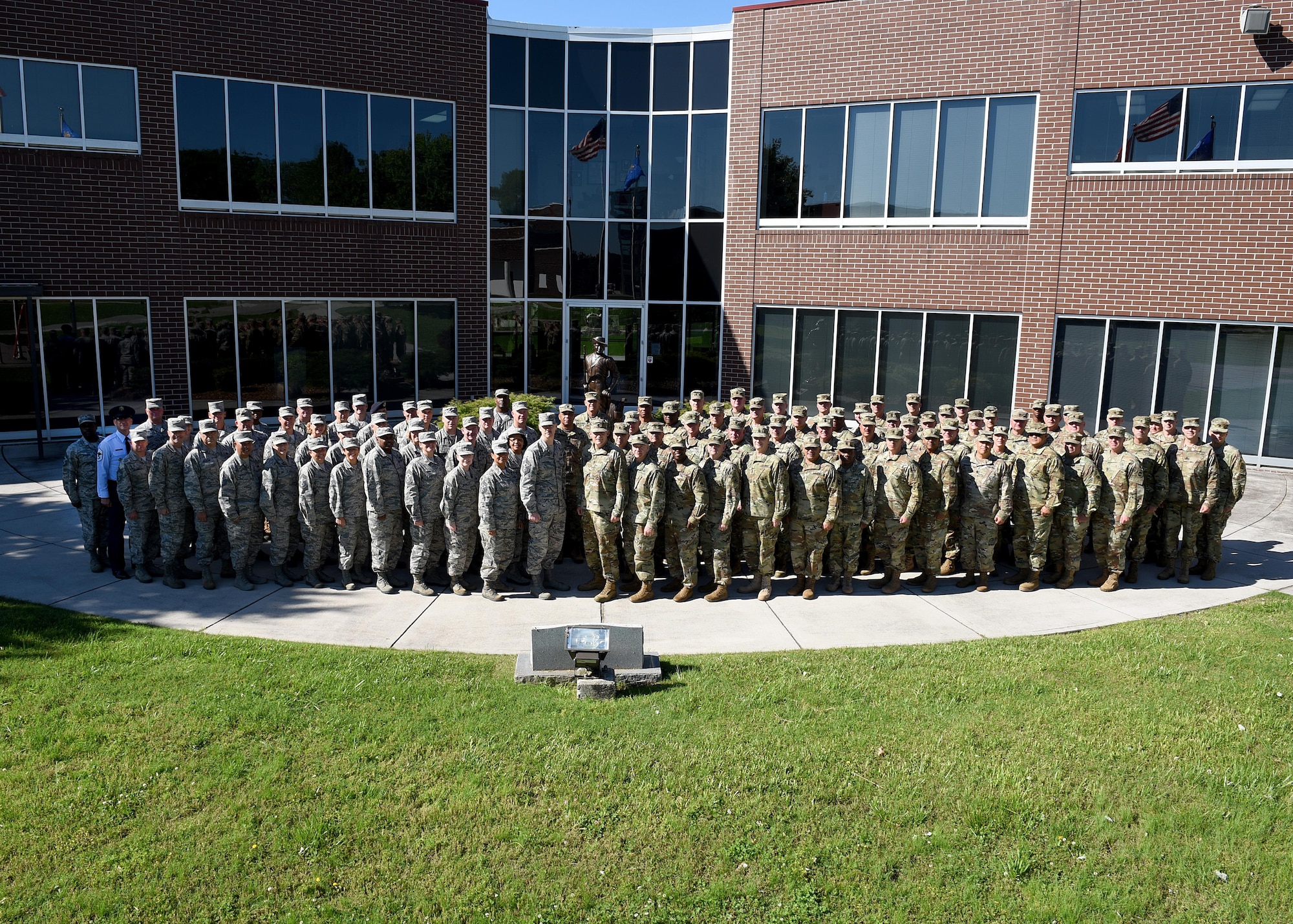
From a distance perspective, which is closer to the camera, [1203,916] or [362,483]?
[1203,916]

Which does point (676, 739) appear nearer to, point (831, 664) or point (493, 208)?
point (831, 664)

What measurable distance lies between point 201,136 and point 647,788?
15608 millimetres

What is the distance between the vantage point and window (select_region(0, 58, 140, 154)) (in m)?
15.8

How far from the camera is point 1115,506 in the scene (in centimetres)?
1072

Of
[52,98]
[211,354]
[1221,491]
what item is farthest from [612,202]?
[1221,491]

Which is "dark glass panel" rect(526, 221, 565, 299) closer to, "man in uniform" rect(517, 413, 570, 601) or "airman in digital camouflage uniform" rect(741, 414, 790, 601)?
"man in uniform" rect(517, 413, 570, 601)

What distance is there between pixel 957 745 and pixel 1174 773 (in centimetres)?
144

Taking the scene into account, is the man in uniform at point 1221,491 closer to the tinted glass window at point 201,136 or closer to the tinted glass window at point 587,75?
the tinted glass window at point 587,75

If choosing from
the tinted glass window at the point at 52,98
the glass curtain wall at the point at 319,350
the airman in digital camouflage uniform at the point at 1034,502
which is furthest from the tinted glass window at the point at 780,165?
the tinted glass window at the point at 52,98

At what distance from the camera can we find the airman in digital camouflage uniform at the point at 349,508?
10383 millimetres

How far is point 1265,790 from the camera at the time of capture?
6418 mm

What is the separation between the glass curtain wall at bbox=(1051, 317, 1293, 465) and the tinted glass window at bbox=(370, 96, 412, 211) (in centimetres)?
1270

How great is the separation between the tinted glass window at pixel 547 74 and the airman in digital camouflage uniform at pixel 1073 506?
13.6m

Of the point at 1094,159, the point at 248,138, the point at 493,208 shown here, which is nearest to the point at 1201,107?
the point at 1094,159
